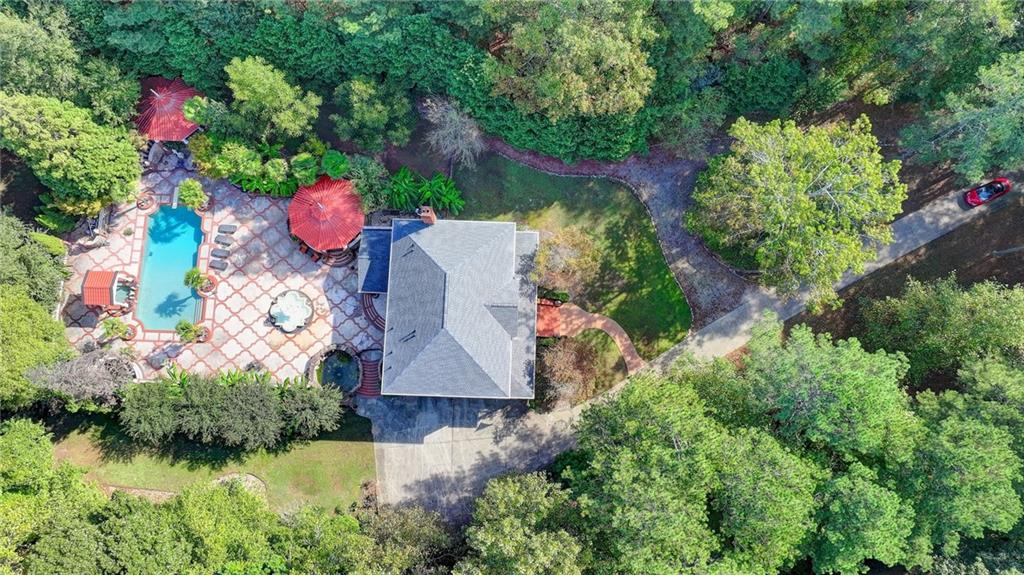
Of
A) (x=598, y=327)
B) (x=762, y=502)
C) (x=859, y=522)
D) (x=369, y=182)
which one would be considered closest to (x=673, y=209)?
(x=598, y=327)

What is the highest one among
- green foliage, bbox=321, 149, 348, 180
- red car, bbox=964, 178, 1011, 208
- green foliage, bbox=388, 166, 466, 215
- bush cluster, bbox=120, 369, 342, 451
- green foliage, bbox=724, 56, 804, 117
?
green foliage, bbox=724, 56, 804, 117

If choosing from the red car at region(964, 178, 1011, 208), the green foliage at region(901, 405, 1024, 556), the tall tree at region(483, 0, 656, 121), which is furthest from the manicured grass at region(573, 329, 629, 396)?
the red car at region(964, 178, 1011, 208)

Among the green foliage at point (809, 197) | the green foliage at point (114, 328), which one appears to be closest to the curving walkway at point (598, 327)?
the green foliage at point (809, 197)

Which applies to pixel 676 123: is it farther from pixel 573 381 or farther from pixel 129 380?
pixel 129 380

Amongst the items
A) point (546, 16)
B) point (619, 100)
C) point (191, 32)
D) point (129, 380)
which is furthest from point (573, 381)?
point (191, 32)

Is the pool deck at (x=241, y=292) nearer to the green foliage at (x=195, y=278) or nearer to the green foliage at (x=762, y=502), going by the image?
the green foliage at (x=195, y=278)

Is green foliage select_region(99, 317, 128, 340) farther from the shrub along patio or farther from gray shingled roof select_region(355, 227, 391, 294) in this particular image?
the shrub along patio

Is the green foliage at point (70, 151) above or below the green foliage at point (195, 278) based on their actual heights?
above
